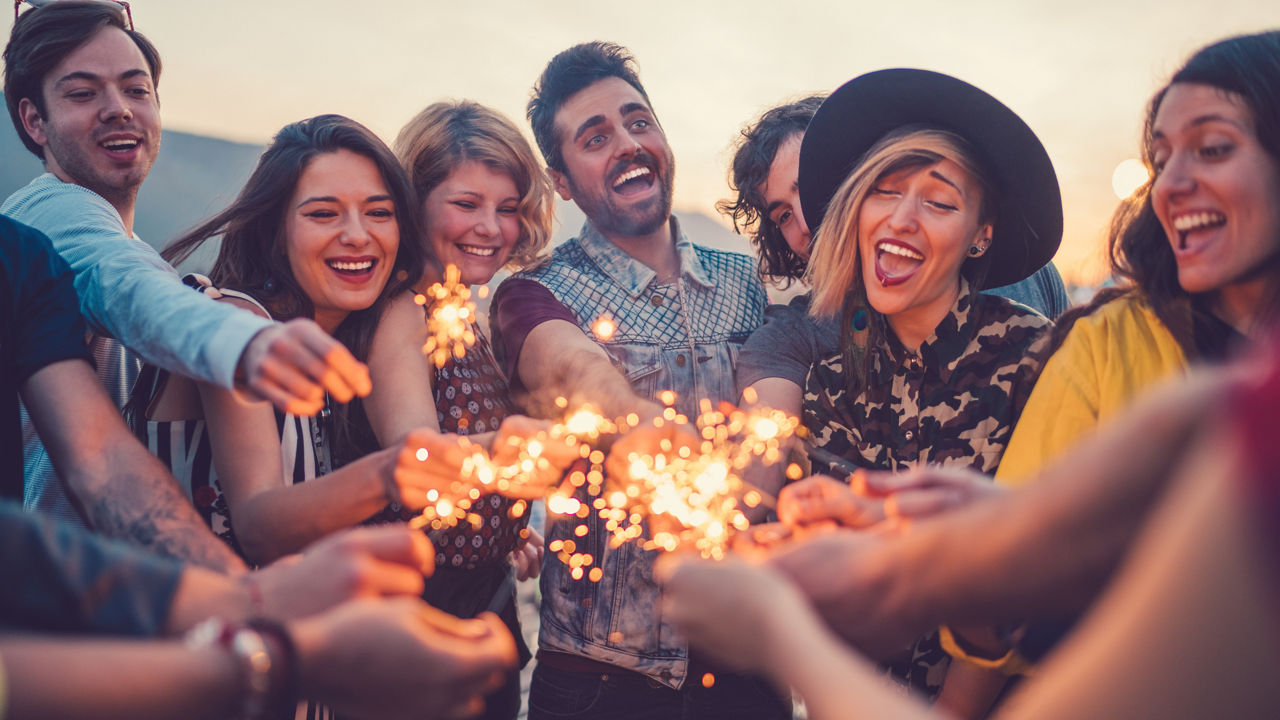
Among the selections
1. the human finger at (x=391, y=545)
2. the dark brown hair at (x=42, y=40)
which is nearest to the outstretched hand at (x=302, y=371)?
the human finger at (x=391, y=545)

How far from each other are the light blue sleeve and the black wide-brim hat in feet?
8.58

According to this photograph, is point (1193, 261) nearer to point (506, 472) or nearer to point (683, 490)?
point (683, 490)

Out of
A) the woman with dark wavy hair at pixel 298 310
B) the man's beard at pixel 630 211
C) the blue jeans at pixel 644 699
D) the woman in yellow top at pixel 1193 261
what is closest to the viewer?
the woman in yellow top at pixel 1193 261

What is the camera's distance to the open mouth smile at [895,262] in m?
3.14

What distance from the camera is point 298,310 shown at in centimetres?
317

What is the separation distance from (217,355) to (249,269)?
1173 mm

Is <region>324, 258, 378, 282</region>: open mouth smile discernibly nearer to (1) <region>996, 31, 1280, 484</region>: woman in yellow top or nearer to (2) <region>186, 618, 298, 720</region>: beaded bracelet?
(2) <region>186, 618, 298, 720</region>: beaded bracelet

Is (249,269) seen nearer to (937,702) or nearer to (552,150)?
(552,150)

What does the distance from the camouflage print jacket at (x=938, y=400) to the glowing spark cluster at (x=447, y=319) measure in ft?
5.51

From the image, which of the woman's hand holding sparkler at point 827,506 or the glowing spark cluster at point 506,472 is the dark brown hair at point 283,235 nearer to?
the glowing spark cluster at point 506,472

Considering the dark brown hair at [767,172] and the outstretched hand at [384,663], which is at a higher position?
the dark brown hair at [767,172]

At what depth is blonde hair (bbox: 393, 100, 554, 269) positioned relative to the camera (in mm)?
3936

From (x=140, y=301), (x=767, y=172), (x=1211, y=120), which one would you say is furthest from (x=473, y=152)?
(x=1211, y=120)

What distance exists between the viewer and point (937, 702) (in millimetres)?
2826
